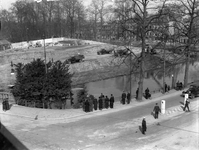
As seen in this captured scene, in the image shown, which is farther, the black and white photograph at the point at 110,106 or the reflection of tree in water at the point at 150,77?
the reflection of tree in water at the point at 150,77

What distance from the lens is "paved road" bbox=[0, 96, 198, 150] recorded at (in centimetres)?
1155

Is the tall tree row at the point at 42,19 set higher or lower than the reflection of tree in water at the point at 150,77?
higher

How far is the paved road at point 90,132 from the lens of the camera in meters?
11.5

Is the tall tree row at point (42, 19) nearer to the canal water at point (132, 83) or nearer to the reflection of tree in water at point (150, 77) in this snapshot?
the reflection of tree in water at point (150, 77)

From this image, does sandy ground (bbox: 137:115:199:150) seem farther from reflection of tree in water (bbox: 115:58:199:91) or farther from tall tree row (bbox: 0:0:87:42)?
tall tree row (bbox: 0:0:87:42)

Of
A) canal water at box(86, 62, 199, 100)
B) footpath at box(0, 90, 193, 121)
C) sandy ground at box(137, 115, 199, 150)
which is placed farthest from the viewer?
canal water at box(86, 62, 199, 100)

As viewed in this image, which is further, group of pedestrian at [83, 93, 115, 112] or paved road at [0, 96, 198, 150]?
group of pedestrian at [83, 93, 115, 112]

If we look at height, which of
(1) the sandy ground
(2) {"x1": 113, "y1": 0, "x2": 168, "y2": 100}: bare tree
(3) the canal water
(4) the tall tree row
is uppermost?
(4) the tall tree row

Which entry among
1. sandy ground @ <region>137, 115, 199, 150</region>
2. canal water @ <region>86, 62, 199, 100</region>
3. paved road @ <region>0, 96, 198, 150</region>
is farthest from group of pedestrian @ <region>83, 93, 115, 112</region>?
canal water @ <region>86, 62, 199, 100</region>

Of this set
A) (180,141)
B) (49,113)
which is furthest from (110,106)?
(180,141)

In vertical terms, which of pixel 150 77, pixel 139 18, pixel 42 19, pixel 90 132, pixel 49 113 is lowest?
pixel 150 77

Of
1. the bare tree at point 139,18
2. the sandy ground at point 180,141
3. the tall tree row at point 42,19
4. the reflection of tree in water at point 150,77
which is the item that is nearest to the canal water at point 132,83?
the reflection of tree in water at point 150,77

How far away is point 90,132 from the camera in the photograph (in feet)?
43.8

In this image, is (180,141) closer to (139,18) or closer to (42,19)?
(139,18)
